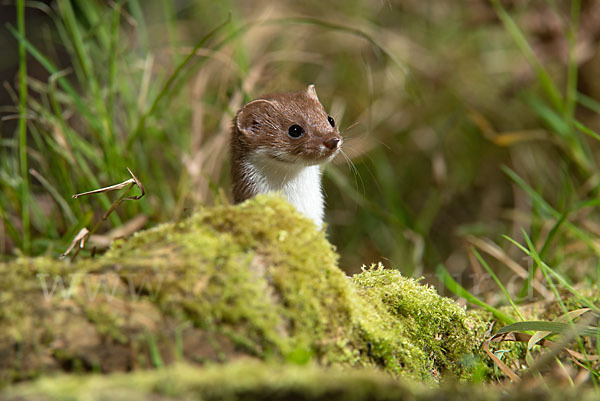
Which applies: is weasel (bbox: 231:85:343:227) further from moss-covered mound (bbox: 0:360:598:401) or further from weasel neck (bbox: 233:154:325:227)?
moss-covered mound (bbox: 0:360:598:401)

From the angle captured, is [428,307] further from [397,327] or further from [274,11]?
[274,11]

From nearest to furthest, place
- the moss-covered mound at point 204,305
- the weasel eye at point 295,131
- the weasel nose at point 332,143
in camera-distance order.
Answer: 1. the moss-covered mound at point 204,305
2. the weasel nose at point 332,143
3. the weasel eye at point 295,131

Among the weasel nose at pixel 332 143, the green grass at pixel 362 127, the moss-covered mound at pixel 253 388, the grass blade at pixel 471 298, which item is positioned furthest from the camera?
the green grass at pixel 362 127

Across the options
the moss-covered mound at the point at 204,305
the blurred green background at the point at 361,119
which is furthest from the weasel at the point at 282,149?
the moss-covered mound at the point at 204,305

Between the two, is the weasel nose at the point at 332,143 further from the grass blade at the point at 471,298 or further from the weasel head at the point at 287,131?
the grass blade at the point at 471,298

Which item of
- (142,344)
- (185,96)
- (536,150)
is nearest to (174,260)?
(142,344)

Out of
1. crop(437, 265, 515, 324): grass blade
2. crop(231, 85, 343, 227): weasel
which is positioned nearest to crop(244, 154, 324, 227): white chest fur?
crop(231, 85, 343, 227): weasel

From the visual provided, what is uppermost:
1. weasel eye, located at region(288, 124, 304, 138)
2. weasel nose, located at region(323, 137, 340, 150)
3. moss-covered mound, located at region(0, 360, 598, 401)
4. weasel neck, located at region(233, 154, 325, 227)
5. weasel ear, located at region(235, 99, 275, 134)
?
weasel ear, located at region(235, 99, 275, 134)
